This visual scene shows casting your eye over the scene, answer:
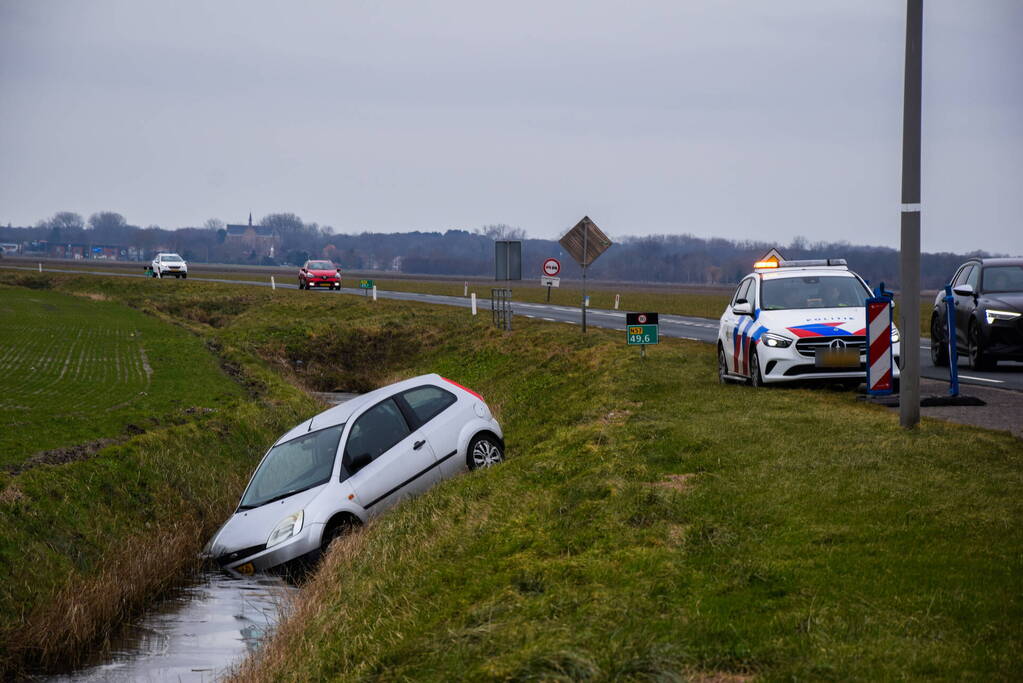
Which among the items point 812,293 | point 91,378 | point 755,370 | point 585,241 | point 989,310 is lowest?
point 91,378

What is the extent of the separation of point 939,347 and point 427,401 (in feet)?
39.9

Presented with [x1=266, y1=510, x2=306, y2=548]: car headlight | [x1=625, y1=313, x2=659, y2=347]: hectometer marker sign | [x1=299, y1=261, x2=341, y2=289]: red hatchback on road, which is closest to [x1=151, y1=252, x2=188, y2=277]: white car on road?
[x1=299, y1=261, x2=341, y2=289]: red hatchback on road

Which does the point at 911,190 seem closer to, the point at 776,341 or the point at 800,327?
the point at 800,327

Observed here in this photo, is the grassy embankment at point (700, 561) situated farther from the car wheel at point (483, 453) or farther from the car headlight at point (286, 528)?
the car headlight at point (286, 528)

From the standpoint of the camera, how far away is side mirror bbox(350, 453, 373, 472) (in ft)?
42.4

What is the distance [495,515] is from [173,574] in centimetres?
433

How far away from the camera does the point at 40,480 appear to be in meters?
13.6

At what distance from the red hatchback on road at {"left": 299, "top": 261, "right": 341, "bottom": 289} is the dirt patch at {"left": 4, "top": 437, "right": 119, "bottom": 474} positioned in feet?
156

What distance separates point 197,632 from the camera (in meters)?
11.2

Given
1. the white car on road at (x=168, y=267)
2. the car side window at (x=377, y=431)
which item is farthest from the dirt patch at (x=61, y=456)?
the white car on road at (x=168, y=267)

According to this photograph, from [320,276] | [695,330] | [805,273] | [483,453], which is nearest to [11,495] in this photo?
[483,453]

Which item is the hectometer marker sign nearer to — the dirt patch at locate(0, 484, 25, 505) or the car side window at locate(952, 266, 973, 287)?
the car side window at locate(952, 266, 973, 287)

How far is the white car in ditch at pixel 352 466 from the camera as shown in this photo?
12391mm

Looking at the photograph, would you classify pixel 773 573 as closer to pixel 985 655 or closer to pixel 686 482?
pixel 985 655
